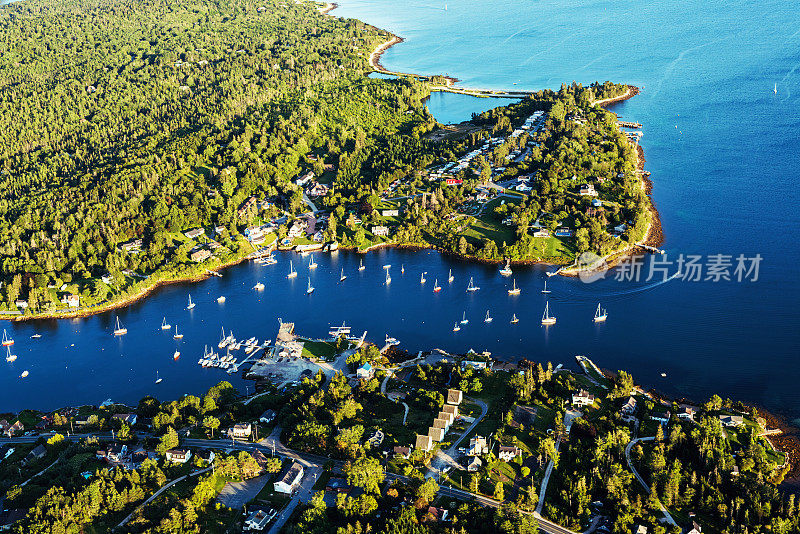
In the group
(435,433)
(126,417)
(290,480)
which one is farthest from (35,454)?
(435,433)

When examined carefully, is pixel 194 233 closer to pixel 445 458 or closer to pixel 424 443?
pixel 424 443

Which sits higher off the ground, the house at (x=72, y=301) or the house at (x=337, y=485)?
the house at (x=72, y=301)

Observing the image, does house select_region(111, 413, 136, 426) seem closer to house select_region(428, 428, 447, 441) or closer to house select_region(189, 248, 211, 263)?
house select_region(428, 428, 447, 441)

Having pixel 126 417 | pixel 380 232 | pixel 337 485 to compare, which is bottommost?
pixel 337 485

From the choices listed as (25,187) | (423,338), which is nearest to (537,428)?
(423,338)

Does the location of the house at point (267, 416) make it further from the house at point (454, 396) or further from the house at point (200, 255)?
the house at point (200, 255)

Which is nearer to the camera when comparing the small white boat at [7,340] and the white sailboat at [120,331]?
the small white boat at [7,340]

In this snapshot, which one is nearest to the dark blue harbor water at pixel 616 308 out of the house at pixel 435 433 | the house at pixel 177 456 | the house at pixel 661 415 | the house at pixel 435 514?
the house at pixel 661 415

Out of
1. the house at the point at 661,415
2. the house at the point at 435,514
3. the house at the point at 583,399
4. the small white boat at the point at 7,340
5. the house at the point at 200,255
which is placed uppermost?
the house at the point at 200,255
